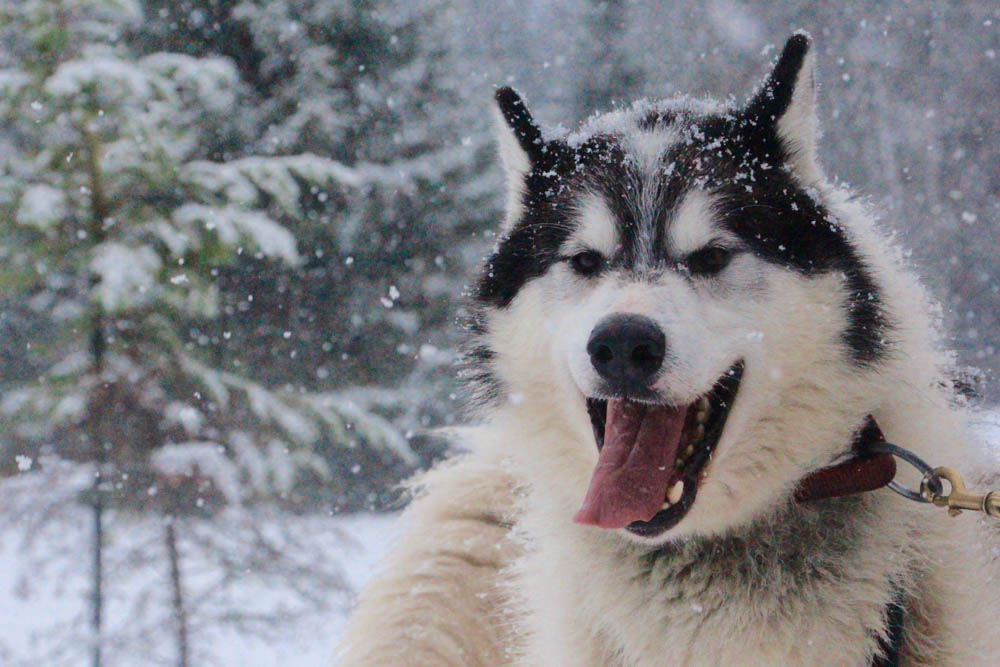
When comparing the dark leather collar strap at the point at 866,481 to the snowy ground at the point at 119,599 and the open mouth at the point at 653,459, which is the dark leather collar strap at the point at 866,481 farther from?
the snowy ground at the point at 119,599

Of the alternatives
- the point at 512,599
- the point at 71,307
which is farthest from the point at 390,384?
the point at 512,599

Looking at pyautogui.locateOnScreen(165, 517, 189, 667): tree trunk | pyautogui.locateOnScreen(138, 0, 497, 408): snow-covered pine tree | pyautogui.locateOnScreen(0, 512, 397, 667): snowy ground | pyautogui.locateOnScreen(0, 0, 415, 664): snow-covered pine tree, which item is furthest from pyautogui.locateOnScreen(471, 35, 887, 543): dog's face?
pyautogui.locateOnScreen(138, 0, 497, 408): snow-covered pine tree

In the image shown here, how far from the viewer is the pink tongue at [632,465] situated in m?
1.73

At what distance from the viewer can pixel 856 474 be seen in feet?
5.64

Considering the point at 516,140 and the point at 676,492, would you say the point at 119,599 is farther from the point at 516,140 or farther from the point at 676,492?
the point at 676,492

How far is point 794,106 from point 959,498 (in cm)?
95

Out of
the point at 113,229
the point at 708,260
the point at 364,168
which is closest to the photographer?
the point at 708,260

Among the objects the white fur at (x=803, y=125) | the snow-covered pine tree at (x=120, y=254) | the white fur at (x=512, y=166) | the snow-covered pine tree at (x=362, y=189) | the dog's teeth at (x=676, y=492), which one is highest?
the snow-covered pine tree at (x=362, y=189)

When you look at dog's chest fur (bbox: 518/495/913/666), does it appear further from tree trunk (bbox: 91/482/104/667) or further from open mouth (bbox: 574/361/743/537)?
tree trunk (bbox: 91/482/104/667)

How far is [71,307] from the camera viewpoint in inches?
199

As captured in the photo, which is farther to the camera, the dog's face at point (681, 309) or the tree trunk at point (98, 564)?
the tree trunk at point (98, 564)

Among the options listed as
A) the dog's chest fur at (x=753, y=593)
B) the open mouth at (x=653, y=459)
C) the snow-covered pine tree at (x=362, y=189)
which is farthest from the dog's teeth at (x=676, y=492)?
the snow-covered pine tree at (x=362, y=189)

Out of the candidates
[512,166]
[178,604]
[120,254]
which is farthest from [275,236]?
[512,166]

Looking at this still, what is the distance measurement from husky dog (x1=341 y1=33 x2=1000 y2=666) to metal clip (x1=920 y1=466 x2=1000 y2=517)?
0.16 metres
